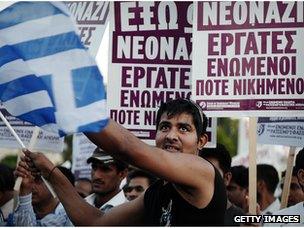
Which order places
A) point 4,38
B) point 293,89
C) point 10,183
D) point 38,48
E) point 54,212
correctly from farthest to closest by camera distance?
1. point 10,183
2. point 54,212
3. point 293,89
4. point 4,38
5. point 38,48

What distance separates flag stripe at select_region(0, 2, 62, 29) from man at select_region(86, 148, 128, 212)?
2.92 meters

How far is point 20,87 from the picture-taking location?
502cm

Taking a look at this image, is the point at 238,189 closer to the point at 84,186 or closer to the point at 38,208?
the point at 84,186

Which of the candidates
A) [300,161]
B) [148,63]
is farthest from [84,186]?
[300,161]

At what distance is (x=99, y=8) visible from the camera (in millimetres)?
8055

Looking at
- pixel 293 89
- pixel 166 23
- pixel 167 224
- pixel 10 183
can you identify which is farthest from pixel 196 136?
pixel 10 183

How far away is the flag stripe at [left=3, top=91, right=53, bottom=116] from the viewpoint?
4623 millimetres

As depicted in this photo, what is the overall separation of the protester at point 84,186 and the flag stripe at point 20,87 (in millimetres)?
4521

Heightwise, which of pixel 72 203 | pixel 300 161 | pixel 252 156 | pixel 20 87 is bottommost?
pixel 300 161

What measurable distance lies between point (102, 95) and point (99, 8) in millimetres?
3842

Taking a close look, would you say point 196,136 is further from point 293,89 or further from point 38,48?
point 293,89

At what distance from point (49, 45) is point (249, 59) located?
9.92 feet

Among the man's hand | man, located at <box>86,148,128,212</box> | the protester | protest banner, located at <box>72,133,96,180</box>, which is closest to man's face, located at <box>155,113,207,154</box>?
the man's hand

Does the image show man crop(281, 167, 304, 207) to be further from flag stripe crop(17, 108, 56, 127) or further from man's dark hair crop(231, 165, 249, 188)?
flag stripe crop(17, 108, 56, 127)
